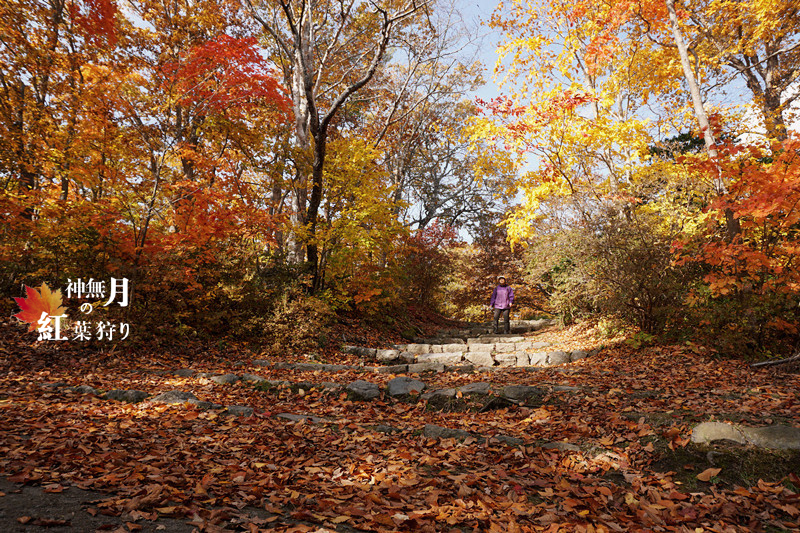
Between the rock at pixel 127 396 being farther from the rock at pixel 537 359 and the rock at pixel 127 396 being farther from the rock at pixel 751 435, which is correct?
the rock at pixel 537 359

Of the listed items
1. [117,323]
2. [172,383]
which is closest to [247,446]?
[172,383]

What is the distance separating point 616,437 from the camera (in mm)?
3424

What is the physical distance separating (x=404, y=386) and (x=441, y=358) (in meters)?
2.55

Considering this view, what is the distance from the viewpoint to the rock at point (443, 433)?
12.2 feet

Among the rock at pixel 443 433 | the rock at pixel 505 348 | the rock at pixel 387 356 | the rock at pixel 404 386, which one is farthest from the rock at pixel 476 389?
the rock at pixel 505 348

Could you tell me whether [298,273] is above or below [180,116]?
below

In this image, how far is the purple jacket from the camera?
424 inches

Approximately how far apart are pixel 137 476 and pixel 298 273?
7.05 meters

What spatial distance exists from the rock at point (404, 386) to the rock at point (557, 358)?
3.05 m

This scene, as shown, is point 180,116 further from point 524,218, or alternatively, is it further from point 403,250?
point 524,218

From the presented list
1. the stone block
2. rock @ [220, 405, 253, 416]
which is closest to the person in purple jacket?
the stone block

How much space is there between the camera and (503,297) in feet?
35.5

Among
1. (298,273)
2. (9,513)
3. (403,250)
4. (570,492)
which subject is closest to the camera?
(9,513)

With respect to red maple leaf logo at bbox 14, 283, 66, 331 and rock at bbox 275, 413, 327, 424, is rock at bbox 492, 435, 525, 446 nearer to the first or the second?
rock at bbox 275, 413, 327, 424
